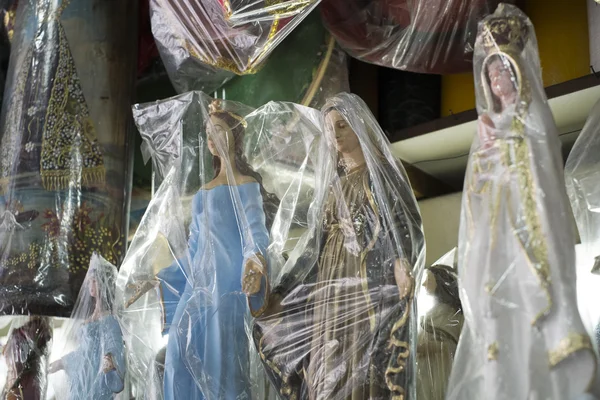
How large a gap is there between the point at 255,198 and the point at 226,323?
23 centimetres

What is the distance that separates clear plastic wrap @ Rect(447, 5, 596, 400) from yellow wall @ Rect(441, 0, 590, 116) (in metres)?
0.62

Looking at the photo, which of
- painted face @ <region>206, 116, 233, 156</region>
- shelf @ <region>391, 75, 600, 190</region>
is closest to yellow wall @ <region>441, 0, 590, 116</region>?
shelf @ <region>391, 75, 600, 190</region>

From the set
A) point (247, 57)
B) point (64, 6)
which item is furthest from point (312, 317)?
point (64, 6)

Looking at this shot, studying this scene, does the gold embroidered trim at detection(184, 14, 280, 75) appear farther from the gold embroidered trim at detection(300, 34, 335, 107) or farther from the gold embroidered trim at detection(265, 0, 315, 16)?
the gold embroidered trim at detection(300, 34, 335, 107)

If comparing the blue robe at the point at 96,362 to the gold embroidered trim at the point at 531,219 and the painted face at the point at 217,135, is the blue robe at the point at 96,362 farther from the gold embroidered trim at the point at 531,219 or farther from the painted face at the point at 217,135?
the gold embroidered trim at the point at 531,219

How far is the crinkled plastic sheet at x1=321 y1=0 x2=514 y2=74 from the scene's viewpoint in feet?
5.42

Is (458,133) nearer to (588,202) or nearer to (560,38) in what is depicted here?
(560,38)

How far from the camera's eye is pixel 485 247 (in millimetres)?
1066

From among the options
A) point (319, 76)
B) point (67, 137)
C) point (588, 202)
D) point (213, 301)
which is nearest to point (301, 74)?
point (319, 76)

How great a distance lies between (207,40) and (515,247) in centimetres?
94

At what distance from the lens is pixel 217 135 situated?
1.46 m

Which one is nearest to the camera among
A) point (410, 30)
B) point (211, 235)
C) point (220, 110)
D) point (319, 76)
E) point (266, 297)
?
point (266, 297)

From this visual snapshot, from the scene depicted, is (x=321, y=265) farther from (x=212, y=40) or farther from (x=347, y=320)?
(x=212, y=40)

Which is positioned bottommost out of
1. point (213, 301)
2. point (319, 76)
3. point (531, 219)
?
point (213, 301)
